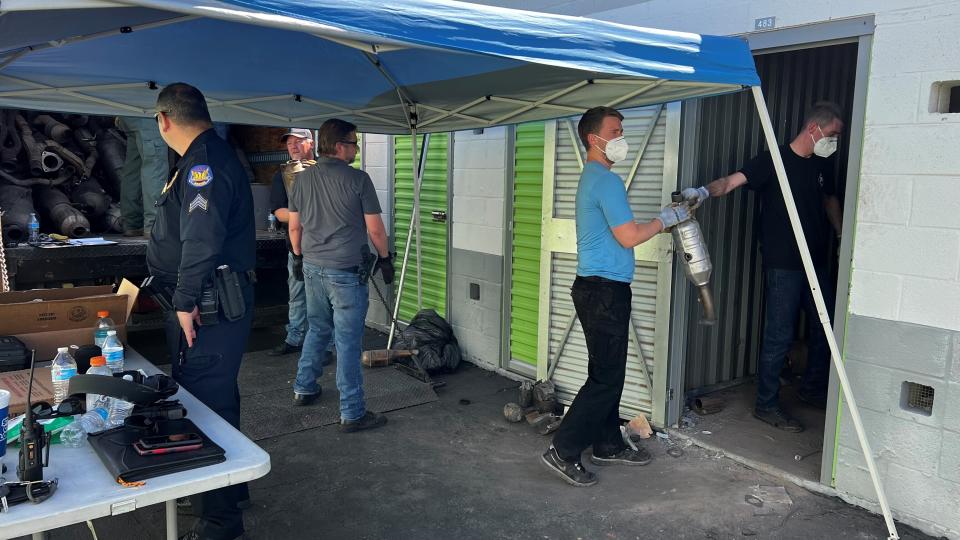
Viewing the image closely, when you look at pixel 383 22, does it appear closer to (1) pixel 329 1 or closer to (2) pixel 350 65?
(1) pixel 329 1

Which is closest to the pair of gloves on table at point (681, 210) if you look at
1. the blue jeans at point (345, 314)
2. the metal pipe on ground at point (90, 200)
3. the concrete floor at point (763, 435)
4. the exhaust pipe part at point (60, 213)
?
the concrete floor at point (763, 435)

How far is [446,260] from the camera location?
6.42m

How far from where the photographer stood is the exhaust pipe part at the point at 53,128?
26.6ft

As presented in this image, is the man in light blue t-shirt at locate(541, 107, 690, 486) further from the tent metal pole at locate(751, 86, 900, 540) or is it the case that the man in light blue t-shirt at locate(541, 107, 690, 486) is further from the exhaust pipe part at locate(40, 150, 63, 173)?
the exhaust pipe part at locate(40, 150, 63, 173)

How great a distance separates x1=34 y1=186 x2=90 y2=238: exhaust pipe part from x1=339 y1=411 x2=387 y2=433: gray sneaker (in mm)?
4247

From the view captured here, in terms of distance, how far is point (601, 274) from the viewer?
12.0ft

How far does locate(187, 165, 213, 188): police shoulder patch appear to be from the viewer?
2.85 metres

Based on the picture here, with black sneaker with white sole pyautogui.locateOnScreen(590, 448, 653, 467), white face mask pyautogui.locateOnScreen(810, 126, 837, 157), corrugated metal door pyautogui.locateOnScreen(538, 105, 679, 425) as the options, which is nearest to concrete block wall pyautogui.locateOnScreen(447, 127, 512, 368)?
corrugated metal door pyautogui.locateOnScreen(538, 105, 679, 425)

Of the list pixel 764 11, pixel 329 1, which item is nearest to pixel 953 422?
pixel 764 11

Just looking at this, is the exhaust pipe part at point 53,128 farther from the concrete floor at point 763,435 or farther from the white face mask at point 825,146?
the white face mask at point 825,146

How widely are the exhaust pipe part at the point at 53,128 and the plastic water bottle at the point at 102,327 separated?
6228 mm

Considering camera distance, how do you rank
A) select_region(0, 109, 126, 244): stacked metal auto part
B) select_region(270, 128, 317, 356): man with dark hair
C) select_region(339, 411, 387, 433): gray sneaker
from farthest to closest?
select_region(0, 109, 126, 244): stacked metal auto part
select_region(270, 128, 317, 356): man with dark hair
select_region(339, 411, 387, 433): gray sneaker

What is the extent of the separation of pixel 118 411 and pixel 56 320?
99 centimetres

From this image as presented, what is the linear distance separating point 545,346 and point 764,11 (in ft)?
8.86
